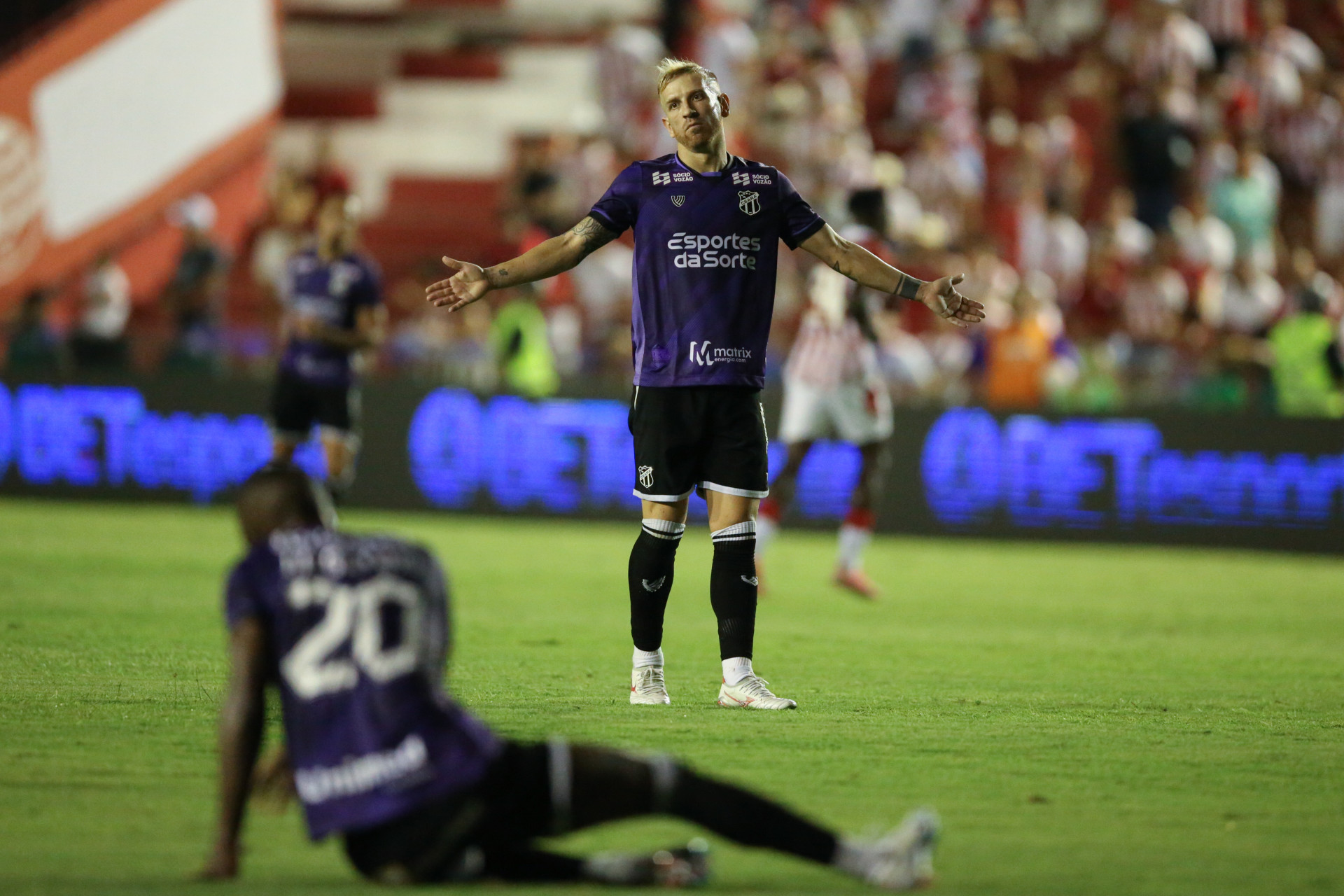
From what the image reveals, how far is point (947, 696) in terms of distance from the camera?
7.86 meters

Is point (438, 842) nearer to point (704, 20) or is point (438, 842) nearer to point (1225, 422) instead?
point (1225, 422)

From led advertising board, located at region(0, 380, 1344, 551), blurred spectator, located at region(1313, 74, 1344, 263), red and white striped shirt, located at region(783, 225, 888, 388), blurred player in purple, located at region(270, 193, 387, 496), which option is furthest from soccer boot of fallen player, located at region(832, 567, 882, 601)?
blurred spectator, located at region(1313, 74, 1344, 263)

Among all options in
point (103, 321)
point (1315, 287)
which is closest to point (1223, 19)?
point (1315, 287)

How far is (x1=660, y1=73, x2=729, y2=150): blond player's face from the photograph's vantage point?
7098 millimetres

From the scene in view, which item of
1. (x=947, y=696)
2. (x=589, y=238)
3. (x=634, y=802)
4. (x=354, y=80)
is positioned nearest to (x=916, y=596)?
(x=947, y=696)

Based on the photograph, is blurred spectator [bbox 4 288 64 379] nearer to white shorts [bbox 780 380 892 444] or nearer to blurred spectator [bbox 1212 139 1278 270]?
white shorts [bbox 780 380 892 444]

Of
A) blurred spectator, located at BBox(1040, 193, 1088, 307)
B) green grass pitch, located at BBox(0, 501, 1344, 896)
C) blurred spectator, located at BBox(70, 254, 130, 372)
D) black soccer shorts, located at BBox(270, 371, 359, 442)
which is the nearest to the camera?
green grass pitch, located at BBox(0, 501, 1344, 896)

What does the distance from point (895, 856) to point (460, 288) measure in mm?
3180

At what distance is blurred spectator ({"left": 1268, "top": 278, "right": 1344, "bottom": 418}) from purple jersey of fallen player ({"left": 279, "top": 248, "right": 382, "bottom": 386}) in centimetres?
835

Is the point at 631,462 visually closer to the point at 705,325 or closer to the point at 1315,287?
the point at 1315,287

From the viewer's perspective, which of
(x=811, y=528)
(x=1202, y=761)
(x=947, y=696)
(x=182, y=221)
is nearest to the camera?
(x=1202, y=761)

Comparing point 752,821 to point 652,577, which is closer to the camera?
point 752,821

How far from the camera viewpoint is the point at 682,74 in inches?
280

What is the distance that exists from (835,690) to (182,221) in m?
14.3
